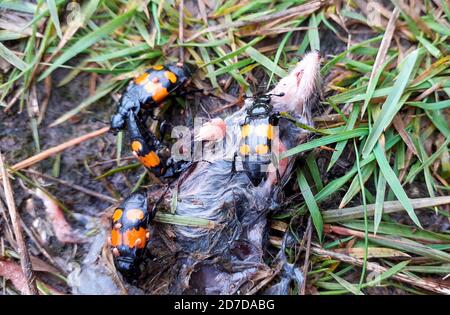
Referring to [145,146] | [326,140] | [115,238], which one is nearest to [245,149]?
[326,140]

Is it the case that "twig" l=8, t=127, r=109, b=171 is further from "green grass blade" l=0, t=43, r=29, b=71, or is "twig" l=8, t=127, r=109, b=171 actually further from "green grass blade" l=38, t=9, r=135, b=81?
"green grass blade" l=0, t=43, r=29, b=71

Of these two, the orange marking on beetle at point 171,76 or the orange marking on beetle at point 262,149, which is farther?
the orange marking on beetle at point 171,76

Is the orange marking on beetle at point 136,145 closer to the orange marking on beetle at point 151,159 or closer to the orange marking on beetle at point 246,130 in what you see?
the orange marking on beetle at point 151,159

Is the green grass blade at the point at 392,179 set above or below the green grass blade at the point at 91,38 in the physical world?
below

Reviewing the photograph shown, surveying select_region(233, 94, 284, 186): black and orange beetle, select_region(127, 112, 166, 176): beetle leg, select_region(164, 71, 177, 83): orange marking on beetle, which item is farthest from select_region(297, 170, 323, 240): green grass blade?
select_region(164, 71, 177, 83): orange marking on beetle

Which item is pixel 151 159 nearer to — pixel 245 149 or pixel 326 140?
pixel 245 149

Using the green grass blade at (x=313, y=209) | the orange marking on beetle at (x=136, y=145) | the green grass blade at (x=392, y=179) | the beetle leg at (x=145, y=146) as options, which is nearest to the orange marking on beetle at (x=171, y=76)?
the beetle leg at (x=145, y=146)
